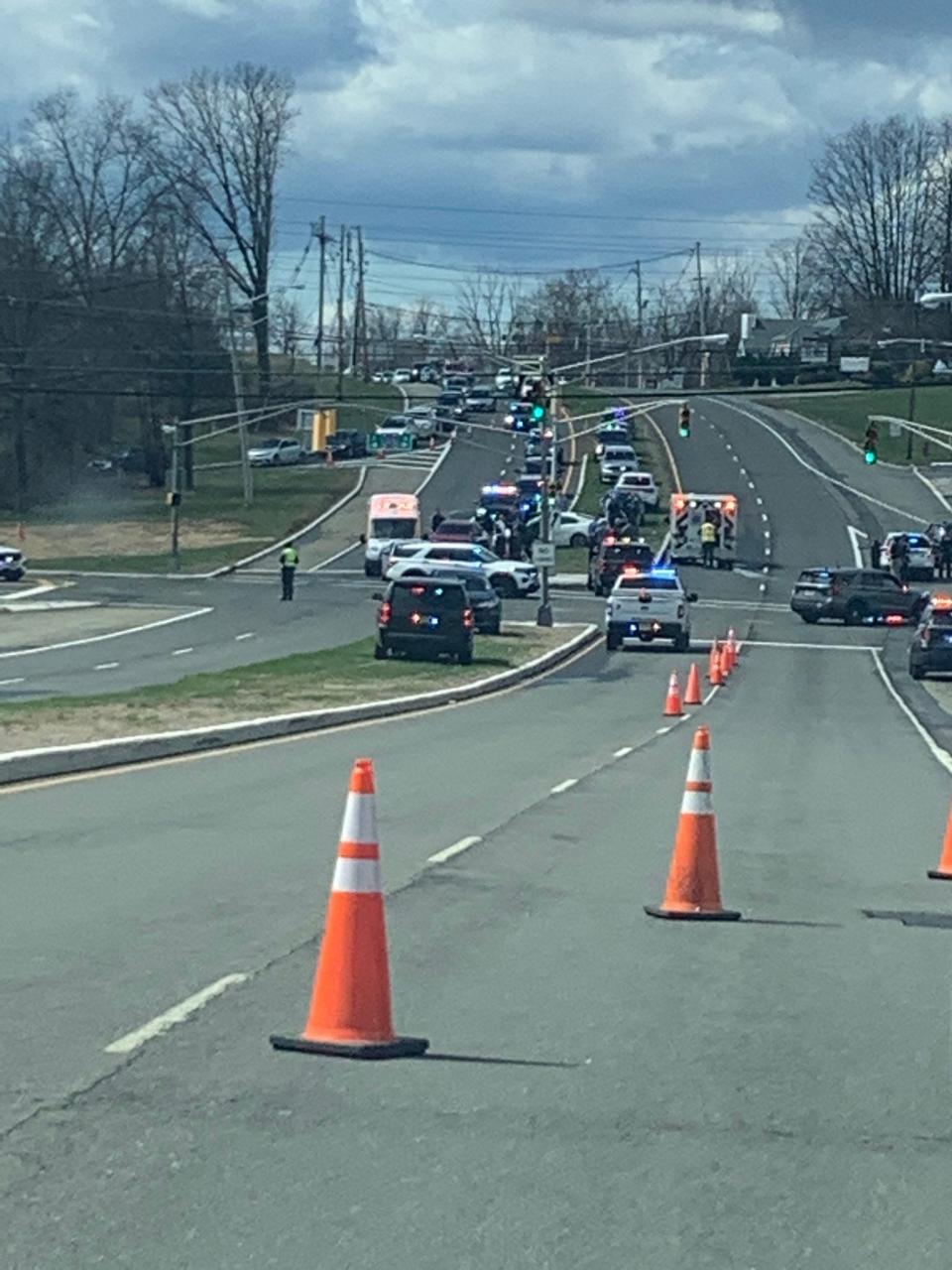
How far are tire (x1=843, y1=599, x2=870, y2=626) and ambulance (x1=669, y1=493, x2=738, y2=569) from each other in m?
15.9

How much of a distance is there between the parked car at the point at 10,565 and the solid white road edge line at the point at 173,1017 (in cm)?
6000

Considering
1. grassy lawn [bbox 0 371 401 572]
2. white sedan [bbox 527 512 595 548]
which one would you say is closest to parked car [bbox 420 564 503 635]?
grassy lawn [bbox 0 371 401 572]

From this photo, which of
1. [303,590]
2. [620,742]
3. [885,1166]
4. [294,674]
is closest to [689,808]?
[885,1166]

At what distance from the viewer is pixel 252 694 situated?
2991cm

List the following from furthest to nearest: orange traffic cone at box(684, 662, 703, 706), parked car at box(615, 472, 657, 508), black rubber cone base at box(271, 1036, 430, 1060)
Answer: parked car at box(615, 472, 657, 508) → orange traffic cone at box(684, 662, 703, 706) → black rubber cone base at box(271, 1036, 430, 1060)

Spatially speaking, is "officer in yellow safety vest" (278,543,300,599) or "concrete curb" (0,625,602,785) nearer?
"concrete curb" (0,625,602,785)

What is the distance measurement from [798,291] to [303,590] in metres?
116

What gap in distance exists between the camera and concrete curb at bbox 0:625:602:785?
1822 centimetres

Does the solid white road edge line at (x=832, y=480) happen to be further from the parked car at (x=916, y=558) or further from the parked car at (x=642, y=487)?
the parked car at (x=916, y=558)

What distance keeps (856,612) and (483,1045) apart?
53084 millimetres

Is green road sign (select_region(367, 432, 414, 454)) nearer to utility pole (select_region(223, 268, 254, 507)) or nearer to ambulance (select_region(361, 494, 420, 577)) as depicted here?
utility pole (select_region(223, 268, 254, 507))

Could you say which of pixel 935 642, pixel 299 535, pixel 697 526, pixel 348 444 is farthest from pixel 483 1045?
pixel 348 444

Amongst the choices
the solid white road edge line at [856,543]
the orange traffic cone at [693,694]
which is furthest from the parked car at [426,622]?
the solid white road edge line at [856,543]

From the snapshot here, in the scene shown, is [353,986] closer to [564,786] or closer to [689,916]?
[689,916]
